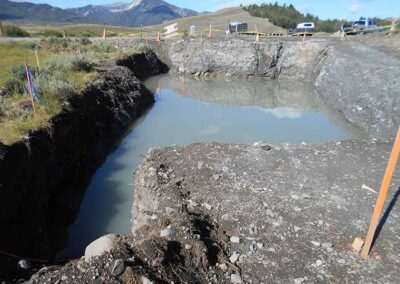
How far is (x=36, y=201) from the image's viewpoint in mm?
8156

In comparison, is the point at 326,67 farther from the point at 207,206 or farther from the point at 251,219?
the point at 251,219

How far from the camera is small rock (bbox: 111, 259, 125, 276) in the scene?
507 centimetres

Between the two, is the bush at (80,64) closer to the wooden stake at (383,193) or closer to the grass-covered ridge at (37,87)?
the grass-covered ridge at (37,87)

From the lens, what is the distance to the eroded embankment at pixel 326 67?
14641 millimetres

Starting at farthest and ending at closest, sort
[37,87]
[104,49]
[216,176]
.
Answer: [104,49], [37,87], [216,176]

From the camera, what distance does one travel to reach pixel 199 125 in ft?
52.9

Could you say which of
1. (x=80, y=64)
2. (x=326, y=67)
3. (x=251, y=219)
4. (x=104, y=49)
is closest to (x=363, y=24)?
(x=326, y=67)

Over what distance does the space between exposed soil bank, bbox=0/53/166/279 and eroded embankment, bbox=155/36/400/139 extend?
35.0 ft

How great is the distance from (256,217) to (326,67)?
61.8ft

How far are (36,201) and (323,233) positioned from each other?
20.9ft

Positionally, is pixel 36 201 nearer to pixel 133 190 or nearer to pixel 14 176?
pixel 14 176

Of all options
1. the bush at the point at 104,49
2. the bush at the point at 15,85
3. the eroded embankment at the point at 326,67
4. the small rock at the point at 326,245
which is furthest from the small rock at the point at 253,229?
the bush at the point at 104,49

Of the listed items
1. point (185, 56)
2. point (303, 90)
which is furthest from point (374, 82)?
point (185, 56)

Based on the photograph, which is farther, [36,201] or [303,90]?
[303,90]
